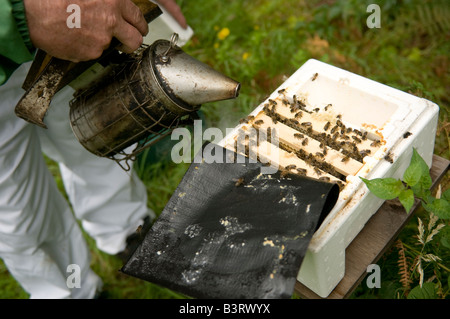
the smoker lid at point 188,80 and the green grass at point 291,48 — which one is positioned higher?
the smoker lid at point 188,80

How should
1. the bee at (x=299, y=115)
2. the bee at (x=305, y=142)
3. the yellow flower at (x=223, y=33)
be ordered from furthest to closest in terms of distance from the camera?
the yellow flower at (x=223, y=33) < the bee at (x=299, y=115) < the bee at (x=305, y=142)

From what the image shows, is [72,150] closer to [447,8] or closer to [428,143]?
[428,143]

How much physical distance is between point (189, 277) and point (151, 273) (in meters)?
0.16

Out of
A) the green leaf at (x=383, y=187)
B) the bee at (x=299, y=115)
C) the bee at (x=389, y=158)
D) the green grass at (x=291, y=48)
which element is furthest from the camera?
the green grass at (x=291, y=48)

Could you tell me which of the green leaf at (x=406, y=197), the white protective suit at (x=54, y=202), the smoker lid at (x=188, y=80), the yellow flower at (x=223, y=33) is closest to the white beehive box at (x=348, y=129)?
the green leaf at (x=406, y=197)

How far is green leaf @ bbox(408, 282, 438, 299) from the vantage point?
6.11 feet

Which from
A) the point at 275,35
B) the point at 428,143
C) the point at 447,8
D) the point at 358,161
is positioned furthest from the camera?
the point at 275,35

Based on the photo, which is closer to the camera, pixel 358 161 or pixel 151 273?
pixel 151 273

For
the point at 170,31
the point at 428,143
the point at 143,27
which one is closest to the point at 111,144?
the point at 143,27

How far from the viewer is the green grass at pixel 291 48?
3320 mm

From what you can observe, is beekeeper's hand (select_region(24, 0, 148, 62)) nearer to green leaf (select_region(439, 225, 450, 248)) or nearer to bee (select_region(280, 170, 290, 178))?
bee (select_region(280, 170, 290, 178))

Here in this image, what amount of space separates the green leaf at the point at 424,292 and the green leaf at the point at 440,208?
37 centimetres

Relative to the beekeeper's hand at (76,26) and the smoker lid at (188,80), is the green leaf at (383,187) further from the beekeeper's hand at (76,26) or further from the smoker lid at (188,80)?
the beekeeper's hand at (76,26)

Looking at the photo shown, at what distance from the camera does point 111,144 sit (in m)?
1.94
